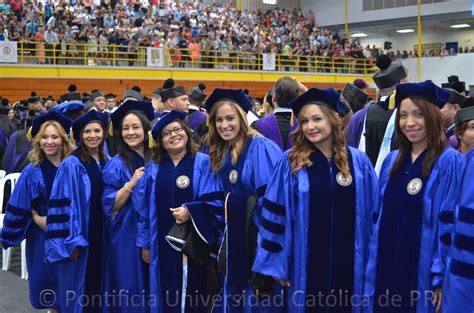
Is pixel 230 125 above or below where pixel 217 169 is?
above

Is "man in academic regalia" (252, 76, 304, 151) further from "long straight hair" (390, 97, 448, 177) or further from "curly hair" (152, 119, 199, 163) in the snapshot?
"long straight hair" (390, 97, 448, 177)

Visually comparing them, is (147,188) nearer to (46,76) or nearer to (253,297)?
(253,297)

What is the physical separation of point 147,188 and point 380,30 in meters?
36.1

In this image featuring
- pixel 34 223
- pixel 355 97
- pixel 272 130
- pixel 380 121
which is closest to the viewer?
pixel 34 223

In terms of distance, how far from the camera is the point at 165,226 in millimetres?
4770

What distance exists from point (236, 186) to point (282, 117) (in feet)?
4.84

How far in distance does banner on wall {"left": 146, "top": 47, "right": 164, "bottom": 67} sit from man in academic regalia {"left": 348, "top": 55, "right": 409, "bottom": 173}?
753 inches

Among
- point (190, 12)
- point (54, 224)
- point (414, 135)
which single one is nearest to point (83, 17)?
point (190, 12)

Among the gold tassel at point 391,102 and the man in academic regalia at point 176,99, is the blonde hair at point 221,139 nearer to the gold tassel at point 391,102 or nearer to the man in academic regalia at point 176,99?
the gold tassel at point 391,102

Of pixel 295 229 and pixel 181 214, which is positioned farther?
pixel 181 214

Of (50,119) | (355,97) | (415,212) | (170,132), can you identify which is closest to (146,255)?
(170,132)

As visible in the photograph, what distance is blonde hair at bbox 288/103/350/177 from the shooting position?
3904mm

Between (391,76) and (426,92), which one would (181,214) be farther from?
(391,76)

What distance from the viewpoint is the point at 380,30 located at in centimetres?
3856
